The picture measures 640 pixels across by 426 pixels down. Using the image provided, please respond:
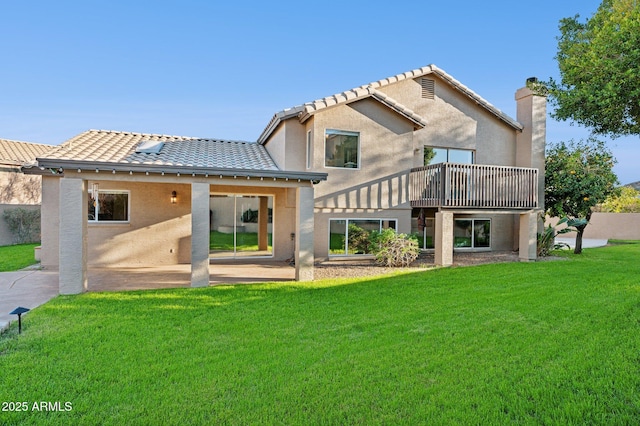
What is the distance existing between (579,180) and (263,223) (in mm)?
14533

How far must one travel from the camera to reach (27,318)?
23.0 ft

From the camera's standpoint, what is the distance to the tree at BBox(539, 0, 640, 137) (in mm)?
7004

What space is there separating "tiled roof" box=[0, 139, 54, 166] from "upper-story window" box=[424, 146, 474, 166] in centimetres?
2415

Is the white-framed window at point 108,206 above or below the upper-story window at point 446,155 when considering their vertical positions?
below

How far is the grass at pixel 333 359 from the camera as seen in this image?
12.8ft

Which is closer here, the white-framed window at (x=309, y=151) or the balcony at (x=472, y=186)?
the balcony at (x=472, y=186)

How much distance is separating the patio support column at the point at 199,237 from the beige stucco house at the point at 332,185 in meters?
1.32

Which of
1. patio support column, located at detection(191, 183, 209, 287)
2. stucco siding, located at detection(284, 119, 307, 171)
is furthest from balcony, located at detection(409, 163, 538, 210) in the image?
patio support column, located at detection(191, 183, 209, 287)

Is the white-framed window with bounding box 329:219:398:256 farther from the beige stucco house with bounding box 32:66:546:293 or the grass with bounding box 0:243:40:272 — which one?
the grass with bounding box 0:243:40:272

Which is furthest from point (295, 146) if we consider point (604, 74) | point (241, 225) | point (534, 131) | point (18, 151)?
point (18, 151)

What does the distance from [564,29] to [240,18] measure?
1338cm

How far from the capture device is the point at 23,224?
21875mm

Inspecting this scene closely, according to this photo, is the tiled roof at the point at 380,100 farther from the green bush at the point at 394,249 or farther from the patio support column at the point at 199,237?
the patio support column at the point at 199,237

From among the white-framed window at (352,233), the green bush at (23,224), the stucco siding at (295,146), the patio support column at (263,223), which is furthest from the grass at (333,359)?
the green bush at (23,224)
